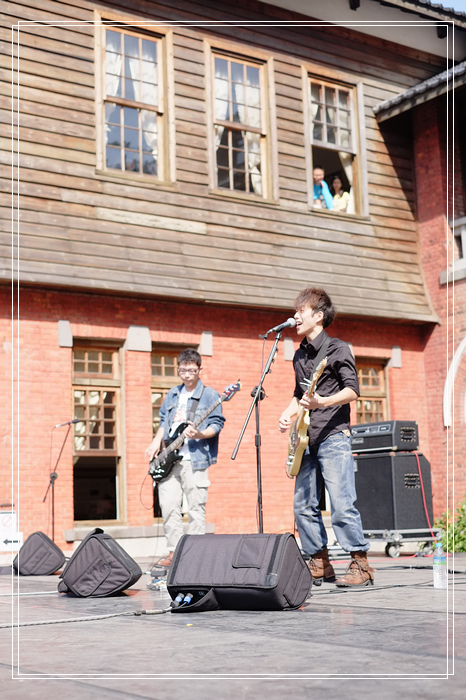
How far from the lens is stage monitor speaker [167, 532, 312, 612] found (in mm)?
4863

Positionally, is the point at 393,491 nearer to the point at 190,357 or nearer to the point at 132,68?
the point at 190,357

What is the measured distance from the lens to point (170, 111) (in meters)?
12.4

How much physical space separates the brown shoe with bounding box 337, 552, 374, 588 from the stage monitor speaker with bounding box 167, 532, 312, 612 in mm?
952

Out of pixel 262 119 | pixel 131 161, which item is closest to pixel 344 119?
pixel 262 119

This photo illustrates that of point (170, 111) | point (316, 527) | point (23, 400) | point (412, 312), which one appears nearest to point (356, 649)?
point (316, 527)

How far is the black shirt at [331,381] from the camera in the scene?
5.96 m

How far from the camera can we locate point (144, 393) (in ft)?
38.3

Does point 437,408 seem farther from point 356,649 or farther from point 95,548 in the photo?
point 356,649

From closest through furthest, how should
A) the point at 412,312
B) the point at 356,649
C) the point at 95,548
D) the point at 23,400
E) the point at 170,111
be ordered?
the point at 356,649
the point at 95,548
the point at 23,400
the point at 170,111
the point at 412,312

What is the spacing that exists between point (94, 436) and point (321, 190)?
5.36 meters

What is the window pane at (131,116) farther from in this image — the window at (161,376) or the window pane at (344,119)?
the window pane at (344,119)

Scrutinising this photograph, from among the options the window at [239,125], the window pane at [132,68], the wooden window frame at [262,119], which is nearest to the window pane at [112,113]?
the window pane at [132,68]

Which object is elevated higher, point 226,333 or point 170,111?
point 170,111

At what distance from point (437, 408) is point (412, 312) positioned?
1565mm
